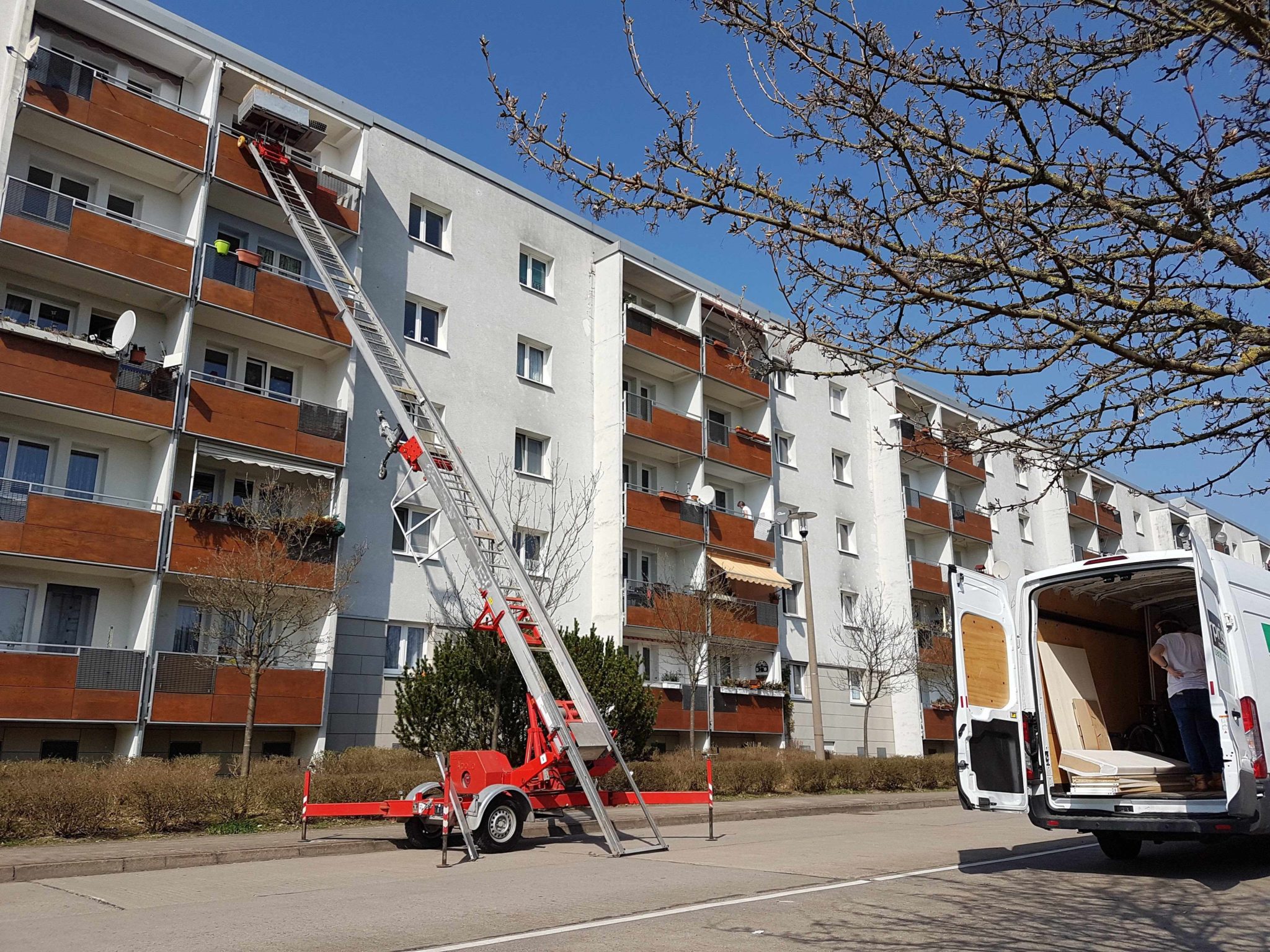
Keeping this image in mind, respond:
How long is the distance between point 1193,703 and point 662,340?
22460mm

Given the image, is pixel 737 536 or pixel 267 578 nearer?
pixel 267 578

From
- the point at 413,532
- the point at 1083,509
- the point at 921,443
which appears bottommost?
the point at 921,443

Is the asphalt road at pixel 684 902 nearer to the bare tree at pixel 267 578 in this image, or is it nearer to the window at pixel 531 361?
the bare tree at pixel 267 578

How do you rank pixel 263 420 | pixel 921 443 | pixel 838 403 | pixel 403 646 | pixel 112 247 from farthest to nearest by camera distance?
pixel 838 403, pixel 403 646, pixel 263 420, pixel 112 247, pixel 921 443

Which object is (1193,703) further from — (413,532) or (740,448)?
(740,448)

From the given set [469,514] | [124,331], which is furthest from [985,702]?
[124,331]

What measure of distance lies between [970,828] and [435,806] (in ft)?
26.7

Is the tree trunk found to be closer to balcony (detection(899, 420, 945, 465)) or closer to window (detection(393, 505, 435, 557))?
window (detection(393, 505, 435, 557))

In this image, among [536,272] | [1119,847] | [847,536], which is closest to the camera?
[1119,847]

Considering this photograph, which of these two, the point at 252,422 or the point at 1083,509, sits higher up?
the point at 1083,509

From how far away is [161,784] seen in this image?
1299 centimetres

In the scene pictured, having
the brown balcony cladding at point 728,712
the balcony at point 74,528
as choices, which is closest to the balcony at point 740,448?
the brown balcony cladding at point 728,712

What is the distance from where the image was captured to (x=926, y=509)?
40250 mm

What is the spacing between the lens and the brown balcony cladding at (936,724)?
36750 mm
